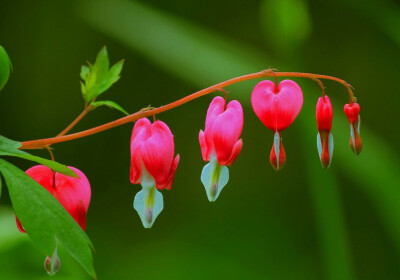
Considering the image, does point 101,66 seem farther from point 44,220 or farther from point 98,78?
point 44,220

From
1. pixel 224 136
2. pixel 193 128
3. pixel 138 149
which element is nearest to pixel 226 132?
pixel 224 136

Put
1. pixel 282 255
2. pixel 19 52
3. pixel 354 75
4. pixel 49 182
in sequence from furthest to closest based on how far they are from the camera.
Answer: pixel 19 52 → pixel 354 75 → pixel 282 255 → pixel 49 182

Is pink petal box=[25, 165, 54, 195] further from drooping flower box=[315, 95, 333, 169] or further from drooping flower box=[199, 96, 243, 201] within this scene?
drooping flower box=[315, 95, 333, 169]

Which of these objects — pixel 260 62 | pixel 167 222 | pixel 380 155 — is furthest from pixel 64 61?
pixel 380 155

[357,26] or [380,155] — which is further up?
[357,26]

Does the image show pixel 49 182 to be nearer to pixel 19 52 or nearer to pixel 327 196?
pixel 327 196
